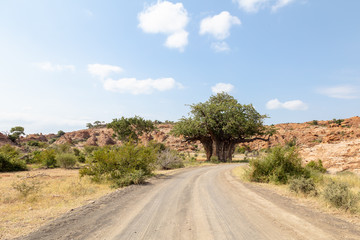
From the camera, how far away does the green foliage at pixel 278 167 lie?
44.9ft

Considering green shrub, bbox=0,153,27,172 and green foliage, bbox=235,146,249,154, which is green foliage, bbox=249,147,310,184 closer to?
green shrub, bbox=0,153,27,172

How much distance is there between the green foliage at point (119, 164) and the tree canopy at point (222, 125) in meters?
21.0

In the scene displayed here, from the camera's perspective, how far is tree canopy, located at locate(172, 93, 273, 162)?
122 ft

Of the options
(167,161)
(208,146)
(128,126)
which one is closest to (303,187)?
(167,161)

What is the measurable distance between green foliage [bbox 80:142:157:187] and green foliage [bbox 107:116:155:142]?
36105 mm

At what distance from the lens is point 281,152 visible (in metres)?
14.4

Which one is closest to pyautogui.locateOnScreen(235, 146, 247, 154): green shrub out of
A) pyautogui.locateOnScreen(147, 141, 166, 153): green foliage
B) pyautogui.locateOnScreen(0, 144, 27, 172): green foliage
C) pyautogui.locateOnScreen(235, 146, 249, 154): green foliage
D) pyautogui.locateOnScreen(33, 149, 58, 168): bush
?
pyautogui.locateOnScreen(235, 146, 249, 154): green foliage

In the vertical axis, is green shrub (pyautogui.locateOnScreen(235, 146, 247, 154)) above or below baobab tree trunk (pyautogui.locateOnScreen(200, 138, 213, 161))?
below

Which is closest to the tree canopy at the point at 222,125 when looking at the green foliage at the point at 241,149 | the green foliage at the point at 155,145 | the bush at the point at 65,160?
the green foliage at the point at 155,145

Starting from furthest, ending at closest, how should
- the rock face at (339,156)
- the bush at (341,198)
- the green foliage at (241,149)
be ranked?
1. the green foliage at (241,149)
2. the rock face at (339,156)
3. the bush at (341,198)

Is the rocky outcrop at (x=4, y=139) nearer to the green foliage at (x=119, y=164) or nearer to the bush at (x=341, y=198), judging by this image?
the green foliage at (x=119, y=164)

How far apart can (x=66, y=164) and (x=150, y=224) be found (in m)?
27.9

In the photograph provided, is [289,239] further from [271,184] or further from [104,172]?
[104,172]

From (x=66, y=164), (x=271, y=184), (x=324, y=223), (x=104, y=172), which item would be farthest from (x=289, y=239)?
(x=66, y=164)
